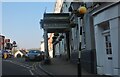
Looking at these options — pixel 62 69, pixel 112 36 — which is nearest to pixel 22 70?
pixel 62 69

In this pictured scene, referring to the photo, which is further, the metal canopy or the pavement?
the metal canopy

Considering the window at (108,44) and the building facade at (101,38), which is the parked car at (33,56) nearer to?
the building facade at (101,38)

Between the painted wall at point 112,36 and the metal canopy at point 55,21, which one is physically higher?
the metal canopy at point 55,21

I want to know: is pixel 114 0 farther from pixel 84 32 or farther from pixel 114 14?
pixel 84 32

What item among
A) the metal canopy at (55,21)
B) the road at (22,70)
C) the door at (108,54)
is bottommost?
the road at (22,70)

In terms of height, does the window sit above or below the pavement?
above

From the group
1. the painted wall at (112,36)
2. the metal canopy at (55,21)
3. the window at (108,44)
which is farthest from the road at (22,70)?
the metal canopy at (55,21)

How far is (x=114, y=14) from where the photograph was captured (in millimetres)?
17391

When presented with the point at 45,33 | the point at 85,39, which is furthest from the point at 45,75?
the point at 45,33

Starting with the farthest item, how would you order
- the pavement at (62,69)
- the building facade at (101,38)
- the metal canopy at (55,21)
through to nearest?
the metal canopy at (55,21) → the pavement at (62,69) → the building facade at (101,38)

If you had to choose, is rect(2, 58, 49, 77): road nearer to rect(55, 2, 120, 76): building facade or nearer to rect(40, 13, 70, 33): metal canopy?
rect(55, 2, 120, 76): building facade

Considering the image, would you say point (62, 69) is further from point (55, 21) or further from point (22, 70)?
point (55, 21)

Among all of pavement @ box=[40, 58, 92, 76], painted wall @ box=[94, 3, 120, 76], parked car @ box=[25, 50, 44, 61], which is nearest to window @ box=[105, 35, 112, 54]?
painted wall @ box=[94, 3, 120, 76]

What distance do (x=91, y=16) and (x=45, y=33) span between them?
1446cm
